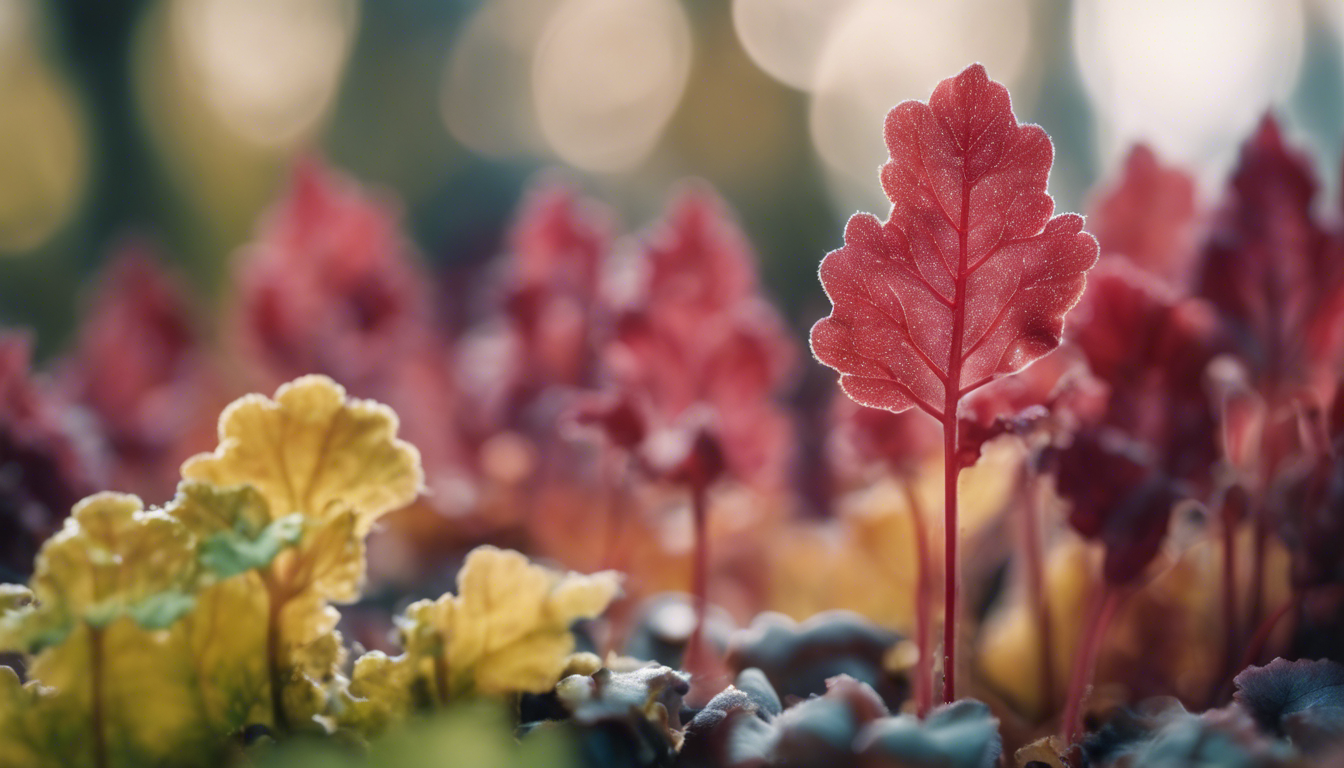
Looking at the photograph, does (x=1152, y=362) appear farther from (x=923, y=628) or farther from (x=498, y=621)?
(x=498, y=621)

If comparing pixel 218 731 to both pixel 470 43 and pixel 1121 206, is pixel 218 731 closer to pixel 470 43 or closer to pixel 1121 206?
pixel 1121 206

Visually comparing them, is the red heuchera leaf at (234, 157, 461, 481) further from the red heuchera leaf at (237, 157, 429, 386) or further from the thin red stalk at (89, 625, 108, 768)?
the thin red stalk at (89, 625, 108, 768)

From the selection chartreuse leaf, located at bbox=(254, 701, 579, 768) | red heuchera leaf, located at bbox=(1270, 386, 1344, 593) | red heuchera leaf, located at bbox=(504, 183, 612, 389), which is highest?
red heuchera leaf, located at bbox=(504, 183, 612, 389)

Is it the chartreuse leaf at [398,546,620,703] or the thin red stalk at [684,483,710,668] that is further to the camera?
the thin red stalk at [684,483,710,668]

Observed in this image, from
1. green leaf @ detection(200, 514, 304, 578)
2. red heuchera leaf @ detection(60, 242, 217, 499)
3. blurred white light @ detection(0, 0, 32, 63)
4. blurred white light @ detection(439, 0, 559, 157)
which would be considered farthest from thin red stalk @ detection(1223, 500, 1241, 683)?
blurred white light @ detection(439, 0, 559, 157)

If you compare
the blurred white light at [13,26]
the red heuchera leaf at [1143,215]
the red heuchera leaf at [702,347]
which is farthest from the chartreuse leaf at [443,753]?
the blurred white light at [13,26]

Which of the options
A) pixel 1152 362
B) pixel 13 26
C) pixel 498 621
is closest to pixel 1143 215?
pixel 1152 362

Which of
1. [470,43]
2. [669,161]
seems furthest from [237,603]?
[470,43]

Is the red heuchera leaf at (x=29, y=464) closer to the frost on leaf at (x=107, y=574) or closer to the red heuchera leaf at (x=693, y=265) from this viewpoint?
the frost on leaf at (x=107, y=574)
